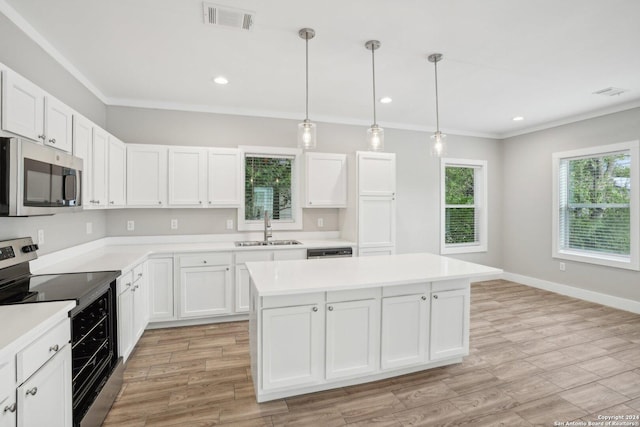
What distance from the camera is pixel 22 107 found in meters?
1.87

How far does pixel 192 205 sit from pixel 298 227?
1442mm

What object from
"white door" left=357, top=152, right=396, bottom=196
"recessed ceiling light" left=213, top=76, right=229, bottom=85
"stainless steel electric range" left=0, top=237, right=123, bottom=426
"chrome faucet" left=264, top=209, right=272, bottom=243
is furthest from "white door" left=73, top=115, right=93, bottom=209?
"white door" left=357, top=152, right=396, bottom=196

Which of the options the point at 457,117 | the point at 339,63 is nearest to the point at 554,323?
the point at 457,117

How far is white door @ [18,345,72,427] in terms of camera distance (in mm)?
1304

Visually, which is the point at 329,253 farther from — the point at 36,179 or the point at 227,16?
the point at 36,179

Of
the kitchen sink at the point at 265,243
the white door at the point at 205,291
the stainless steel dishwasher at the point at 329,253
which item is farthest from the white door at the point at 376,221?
the white door at the point at 205,291

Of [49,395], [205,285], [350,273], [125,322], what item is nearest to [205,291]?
[205,285]

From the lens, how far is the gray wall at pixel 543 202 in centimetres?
433

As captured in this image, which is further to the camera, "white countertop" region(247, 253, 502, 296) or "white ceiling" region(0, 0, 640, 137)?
"white ceiling" region(0, 0, 640, 137)

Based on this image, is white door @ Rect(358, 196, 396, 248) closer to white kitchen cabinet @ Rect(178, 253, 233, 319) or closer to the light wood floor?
the light wood floor

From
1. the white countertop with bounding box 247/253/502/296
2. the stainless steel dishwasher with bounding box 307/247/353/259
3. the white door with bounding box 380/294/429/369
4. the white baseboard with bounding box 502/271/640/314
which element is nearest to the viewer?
the white countertop with bounding box 247/253/502/296

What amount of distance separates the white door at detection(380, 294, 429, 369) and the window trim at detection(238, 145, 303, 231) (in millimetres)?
2410

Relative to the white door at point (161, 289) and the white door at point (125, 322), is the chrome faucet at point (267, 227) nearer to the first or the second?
the white door at point (161, 289)

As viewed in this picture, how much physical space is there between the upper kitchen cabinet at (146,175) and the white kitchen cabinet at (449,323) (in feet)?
10.5
